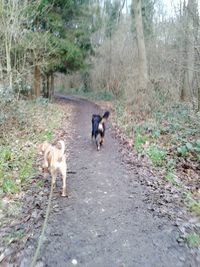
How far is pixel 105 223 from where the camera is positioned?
459cm

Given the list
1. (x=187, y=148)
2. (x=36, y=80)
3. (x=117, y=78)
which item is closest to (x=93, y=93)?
(x=117, y=78)

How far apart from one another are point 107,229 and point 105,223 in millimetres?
186

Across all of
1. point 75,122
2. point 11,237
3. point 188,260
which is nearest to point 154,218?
point 188,260

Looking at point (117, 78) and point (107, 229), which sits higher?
point (117, 78)

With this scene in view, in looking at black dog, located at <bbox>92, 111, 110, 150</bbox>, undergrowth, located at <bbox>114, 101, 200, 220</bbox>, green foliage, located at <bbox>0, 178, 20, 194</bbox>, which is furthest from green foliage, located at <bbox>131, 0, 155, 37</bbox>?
green foliage, located at <bbox>0, 178, 20, 194</bbox>

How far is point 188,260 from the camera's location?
3662 mm

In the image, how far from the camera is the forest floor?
147 inches

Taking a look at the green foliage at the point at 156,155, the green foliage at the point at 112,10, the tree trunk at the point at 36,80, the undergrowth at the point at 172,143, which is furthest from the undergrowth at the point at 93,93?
the green foliage at the point at 156,155

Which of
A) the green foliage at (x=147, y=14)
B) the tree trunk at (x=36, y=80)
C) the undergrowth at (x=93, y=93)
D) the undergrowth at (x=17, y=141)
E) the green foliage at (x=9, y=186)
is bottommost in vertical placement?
the green foliage at (x=9, y=186)

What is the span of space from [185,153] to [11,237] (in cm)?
572

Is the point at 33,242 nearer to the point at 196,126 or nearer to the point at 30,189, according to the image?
the point at 30,189

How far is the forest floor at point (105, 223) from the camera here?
3.73 m

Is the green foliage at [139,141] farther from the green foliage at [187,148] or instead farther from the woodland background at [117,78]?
the green foliage at [187,148]

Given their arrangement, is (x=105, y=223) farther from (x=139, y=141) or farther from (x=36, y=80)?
(x=36, y=80)
